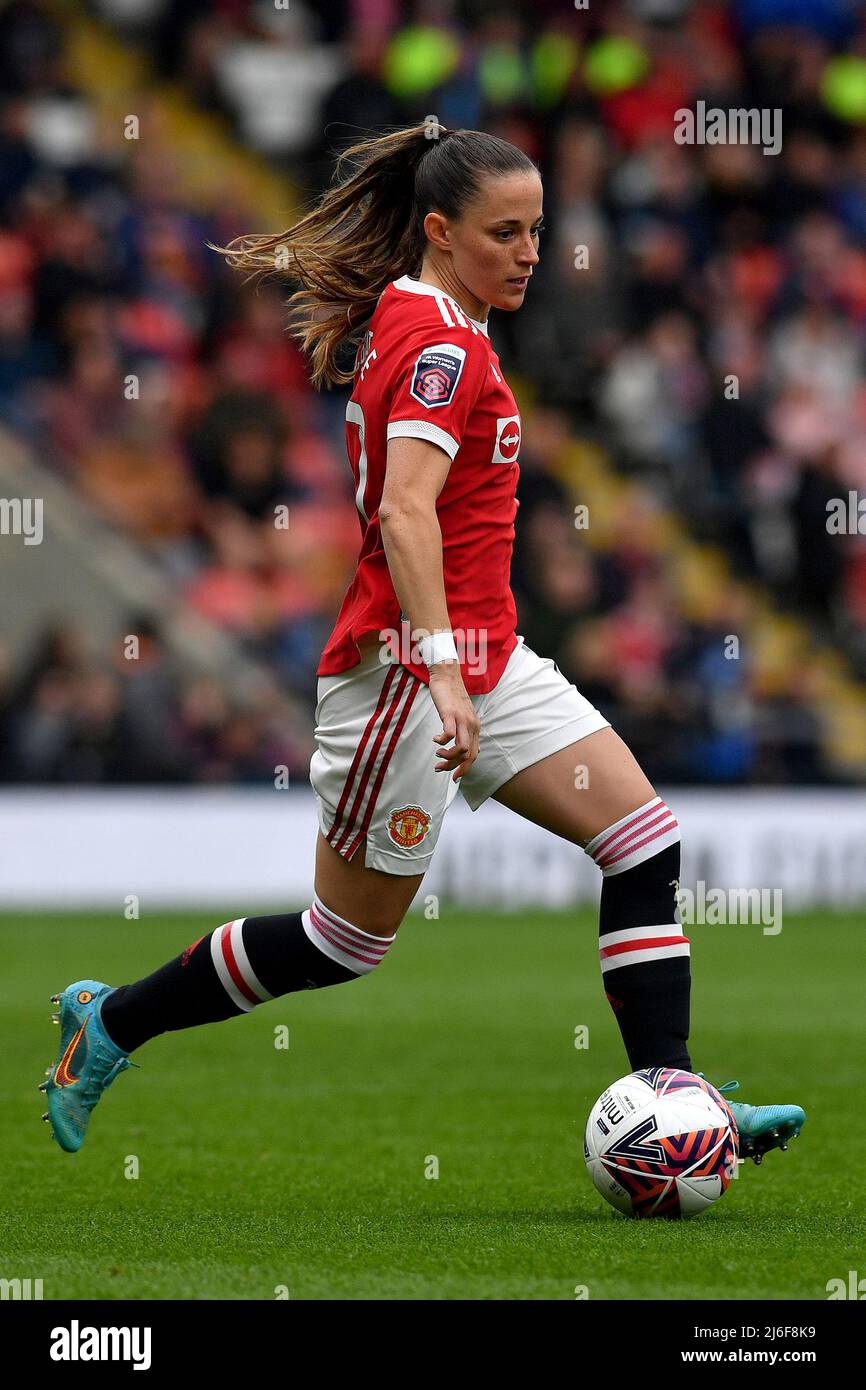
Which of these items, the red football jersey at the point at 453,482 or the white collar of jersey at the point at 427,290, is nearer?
the red football jersey at the point at 453,482

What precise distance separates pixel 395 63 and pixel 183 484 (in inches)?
154

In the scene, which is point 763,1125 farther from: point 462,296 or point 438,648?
point 462,296

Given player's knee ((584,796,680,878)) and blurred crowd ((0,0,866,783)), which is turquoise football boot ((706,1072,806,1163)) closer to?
player's knee ((584,796,680,878))

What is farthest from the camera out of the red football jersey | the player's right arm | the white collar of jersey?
the white collar of jersey

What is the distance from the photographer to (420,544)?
4773mm

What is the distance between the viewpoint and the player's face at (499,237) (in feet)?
16.5

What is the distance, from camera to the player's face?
5027 millimetres

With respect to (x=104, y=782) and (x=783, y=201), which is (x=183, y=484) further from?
(x=783, y=201)

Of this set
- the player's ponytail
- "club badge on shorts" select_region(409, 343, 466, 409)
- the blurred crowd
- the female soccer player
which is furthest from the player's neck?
the blurred crowd

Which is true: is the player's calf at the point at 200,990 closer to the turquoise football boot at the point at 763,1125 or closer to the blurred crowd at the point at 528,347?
the turquoise football boot at the point at 763,1125

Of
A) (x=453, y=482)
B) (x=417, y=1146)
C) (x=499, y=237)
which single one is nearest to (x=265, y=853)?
(x=417, y=1146)

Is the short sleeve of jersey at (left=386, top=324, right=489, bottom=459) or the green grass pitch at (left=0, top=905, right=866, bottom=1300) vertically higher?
the short sleeve of jersey at (left=386, top=324, right=489, bottom=459)

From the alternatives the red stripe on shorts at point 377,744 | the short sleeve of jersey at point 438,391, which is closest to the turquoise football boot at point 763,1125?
the red stripe on shorts at point 377,744

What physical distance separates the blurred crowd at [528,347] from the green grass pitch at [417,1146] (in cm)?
288
